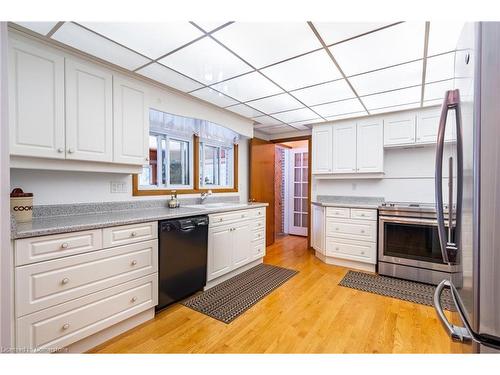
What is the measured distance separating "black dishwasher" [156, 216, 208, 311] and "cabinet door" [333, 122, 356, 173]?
8.11 feet

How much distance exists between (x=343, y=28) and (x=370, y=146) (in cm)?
241

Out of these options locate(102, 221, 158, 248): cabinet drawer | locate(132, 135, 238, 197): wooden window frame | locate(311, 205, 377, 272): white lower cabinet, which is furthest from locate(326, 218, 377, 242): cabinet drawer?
locate(102, 221, 158, 248): cabinet drawer

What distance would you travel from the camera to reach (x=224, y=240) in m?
2.86

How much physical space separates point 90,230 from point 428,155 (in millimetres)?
4261

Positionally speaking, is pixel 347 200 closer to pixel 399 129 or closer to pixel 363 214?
pixel 363 214

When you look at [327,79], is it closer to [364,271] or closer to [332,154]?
[332,154]

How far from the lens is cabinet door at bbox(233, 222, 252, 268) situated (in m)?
3.04

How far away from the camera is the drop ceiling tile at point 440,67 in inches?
74.9

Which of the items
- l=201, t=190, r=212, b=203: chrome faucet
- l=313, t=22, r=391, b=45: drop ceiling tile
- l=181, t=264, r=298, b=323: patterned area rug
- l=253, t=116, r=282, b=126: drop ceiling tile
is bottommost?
l=181, t=264, r=298, b=323: patterned area rug

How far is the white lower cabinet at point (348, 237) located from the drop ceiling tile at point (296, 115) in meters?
1.47

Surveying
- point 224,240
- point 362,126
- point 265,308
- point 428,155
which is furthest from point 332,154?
point 265,308

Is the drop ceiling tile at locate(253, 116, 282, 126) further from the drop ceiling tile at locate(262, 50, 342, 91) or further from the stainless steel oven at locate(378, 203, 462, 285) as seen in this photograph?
the stainless steel oven at locate(378, 203, 462, 285)

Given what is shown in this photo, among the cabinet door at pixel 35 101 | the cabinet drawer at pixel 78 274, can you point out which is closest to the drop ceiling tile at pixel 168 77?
the cabinet door at pixel 35 101

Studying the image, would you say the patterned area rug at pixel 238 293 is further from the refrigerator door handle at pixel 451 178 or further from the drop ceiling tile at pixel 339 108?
the drop ceiling tile at pixel 339 108
